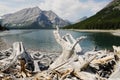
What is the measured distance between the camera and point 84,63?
12141 millimetres

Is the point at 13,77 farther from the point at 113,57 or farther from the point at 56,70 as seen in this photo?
the point at 113,57

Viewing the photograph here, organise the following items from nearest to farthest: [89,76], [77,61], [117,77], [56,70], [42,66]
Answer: [117,77], [89,76], [56,70], [77,61], [42,66]

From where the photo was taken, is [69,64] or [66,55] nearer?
[69,64]

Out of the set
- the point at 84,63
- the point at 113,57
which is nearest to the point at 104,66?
the point at 113,57

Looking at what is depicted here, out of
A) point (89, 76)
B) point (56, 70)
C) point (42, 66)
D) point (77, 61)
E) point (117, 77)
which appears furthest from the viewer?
point (42, 66)

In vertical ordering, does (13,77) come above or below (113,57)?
below

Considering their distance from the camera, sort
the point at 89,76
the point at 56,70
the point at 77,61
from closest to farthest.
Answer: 1. the point at 89,76
2. the point at 56,70
3. the point at 77,61

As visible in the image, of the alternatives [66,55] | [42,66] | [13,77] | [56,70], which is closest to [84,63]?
[56,70]

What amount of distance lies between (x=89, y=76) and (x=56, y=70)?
167 centimetres

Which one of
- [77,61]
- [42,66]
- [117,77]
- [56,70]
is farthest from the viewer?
[42,66]

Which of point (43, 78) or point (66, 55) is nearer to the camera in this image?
point (43, 78)

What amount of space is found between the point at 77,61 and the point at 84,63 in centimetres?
133

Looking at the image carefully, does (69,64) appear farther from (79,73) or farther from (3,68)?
(3,68)

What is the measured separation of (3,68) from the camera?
1423cm
